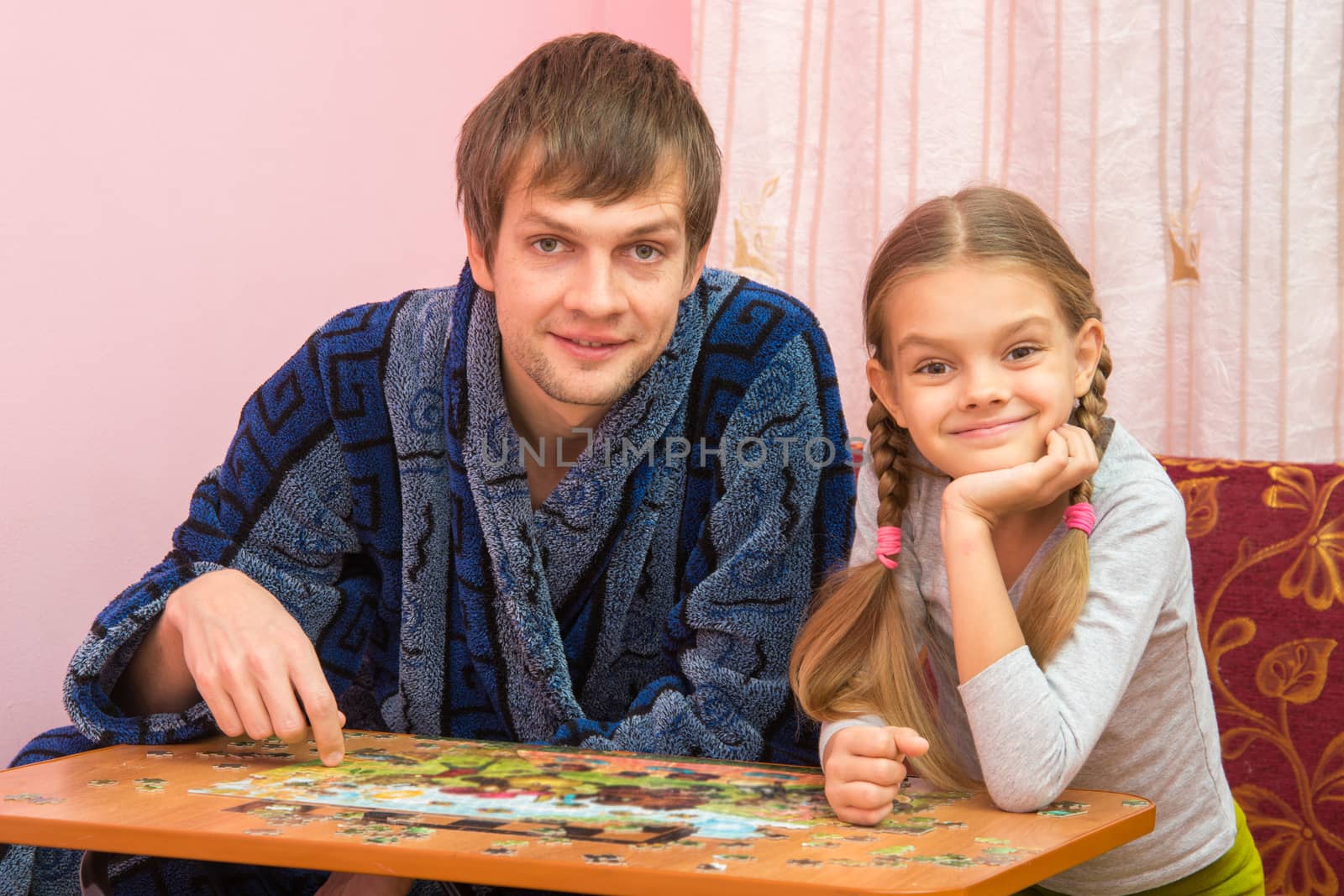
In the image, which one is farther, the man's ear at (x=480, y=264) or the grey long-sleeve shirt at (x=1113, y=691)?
the man's ear at (x=480, y=264)

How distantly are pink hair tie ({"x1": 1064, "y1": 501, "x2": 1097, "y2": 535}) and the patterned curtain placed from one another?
77 centimetres

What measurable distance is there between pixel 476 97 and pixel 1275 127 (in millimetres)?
1270

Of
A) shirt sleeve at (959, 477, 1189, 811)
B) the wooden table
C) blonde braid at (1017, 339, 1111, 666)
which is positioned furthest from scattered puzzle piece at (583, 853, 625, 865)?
blonde braid at (1017, 339, 1111, 666)

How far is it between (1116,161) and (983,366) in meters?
0.84

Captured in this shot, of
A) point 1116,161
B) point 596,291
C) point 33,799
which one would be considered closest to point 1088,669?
point 596,291

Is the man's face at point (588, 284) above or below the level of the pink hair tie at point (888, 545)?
above

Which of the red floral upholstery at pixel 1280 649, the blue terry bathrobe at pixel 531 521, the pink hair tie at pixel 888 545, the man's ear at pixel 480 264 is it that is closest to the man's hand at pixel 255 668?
the blue terry bathrobe at pixel 531 521

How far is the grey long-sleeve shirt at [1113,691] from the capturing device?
978 millimetres

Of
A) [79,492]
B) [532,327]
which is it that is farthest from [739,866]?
[79,492]

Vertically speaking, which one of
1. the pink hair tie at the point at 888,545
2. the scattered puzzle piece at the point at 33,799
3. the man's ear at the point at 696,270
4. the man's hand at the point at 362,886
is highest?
the man's ear at the point at 696,270

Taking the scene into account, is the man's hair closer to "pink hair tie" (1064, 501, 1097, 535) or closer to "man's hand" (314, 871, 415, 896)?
"pink hair tie" (1064, 501, 1097, 535)

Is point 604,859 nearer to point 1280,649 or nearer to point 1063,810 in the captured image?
point 1063,810

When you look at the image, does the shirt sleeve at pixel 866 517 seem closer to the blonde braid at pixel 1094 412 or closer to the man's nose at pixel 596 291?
the blonde braid at pixel 1094 412

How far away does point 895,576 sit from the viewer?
3.99ft
